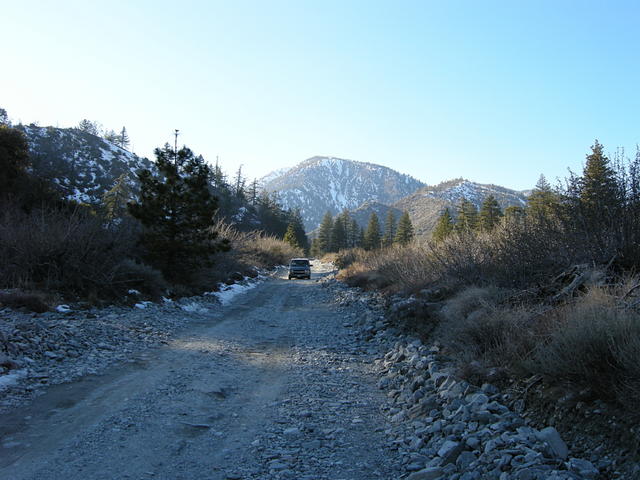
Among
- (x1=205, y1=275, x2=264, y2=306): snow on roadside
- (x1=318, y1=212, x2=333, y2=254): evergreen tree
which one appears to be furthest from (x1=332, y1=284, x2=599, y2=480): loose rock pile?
(x1=318, y1=212, x2=333, y2=254): evergreen tree

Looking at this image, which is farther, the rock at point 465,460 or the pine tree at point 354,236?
the pine tree at point 354,236

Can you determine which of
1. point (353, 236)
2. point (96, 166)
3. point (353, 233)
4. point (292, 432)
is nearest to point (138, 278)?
point (292, 432)

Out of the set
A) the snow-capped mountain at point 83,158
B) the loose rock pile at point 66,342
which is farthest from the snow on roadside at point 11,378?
the snow-capped mountain at point 83,158

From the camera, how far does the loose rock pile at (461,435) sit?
2.93m

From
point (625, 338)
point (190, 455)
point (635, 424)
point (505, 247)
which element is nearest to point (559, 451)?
point (635, 424)

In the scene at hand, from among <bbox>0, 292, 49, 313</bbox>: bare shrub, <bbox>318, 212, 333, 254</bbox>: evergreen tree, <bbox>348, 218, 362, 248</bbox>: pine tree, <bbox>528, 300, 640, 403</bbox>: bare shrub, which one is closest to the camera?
<bbox>528, 300, 640, 403</bbox>: bare shrub

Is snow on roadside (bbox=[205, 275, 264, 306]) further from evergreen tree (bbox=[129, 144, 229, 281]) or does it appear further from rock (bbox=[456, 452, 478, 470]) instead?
rock (bbox=[456, 452, 478, 470])

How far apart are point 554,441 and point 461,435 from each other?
91cm

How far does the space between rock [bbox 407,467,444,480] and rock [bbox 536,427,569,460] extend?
34.0 inches

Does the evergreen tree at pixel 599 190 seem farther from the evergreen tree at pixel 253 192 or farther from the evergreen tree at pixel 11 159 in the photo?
the evergreen tree at pixel 253 192

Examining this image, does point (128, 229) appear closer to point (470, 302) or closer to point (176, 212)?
point (176, 212)

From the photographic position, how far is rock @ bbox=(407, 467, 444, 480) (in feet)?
10.8

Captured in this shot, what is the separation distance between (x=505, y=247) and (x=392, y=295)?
14.5 ft

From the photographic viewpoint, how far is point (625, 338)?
11.3ft
